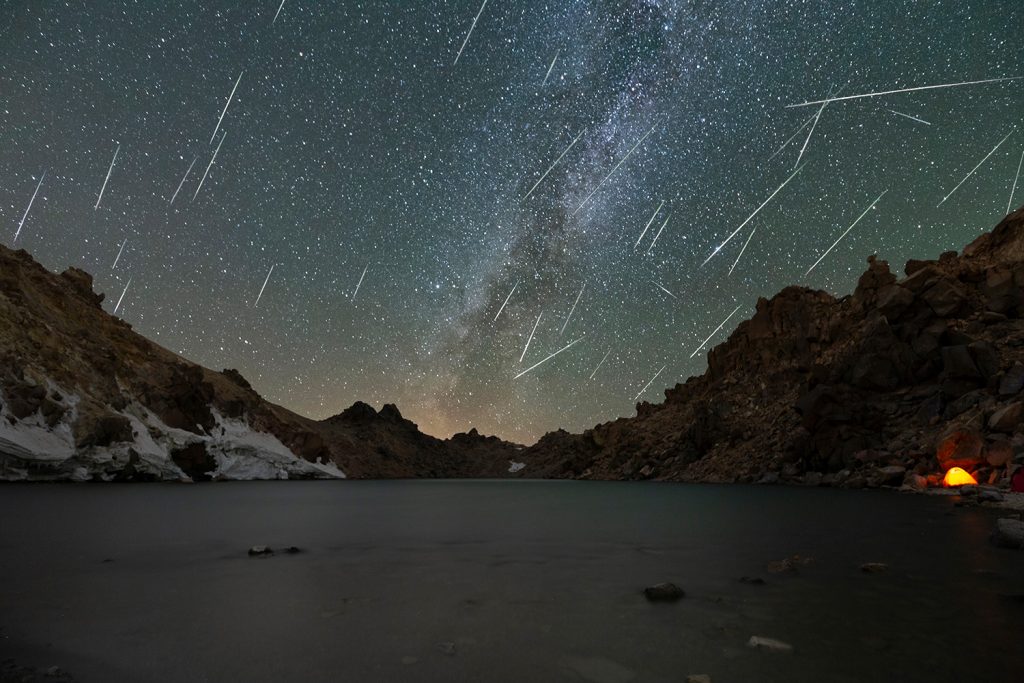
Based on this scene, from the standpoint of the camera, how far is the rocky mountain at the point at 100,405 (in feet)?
204

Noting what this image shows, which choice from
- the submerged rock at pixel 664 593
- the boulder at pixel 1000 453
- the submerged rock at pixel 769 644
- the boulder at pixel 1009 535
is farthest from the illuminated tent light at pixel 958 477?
the submerged rock at pixel 769 644

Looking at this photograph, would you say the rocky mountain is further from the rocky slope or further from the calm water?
the rocky slope

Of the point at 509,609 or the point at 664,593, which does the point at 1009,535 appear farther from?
the point at 509,609

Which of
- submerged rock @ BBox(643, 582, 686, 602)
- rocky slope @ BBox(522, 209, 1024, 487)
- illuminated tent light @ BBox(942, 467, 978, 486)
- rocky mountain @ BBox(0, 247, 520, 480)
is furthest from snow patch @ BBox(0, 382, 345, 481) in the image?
illuminated tent light @ BBox(942, 467, 978, 486)

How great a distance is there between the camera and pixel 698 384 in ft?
420

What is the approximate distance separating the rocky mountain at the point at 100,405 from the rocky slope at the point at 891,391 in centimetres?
8840

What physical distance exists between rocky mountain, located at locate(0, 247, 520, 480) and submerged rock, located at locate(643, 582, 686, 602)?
7662 cm

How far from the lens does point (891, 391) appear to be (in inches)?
2340

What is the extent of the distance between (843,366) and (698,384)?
6407 centimetres

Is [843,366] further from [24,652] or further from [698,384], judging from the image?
[24,652]

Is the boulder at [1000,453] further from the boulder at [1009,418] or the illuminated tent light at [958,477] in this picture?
the boulder at [1009,418]

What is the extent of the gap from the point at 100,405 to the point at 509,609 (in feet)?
310

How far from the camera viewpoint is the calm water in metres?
5.39

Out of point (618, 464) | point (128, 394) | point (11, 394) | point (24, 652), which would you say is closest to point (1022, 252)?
point (618, 464)
